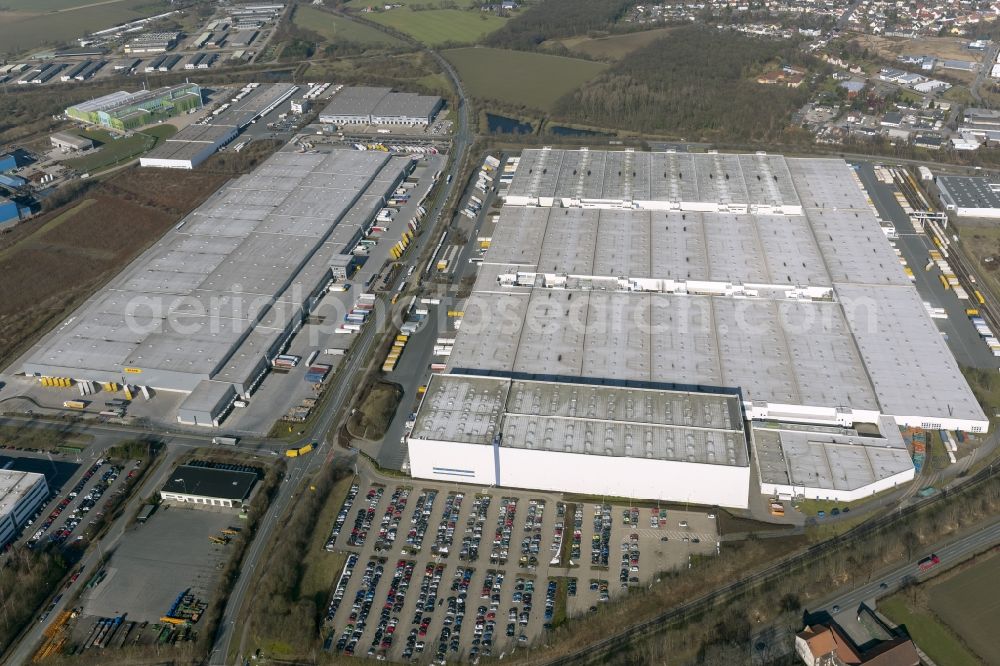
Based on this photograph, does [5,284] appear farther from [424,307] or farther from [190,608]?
[190,608]

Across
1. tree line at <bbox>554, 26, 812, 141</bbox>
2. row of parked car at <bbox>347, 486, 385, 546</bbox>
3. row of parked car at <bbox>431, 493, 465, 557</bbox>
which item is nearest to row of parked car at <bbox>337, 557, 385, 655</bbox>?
row of parked car at <bbox>347, 486, 385, 546</bbox>

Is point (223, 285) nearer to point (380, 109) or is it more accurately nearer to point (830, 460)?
point (830, 460)

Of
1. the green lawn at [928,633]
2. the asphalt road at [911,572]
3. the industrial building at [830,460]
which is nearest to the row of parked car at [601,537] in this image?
the industrial building at [830,460]

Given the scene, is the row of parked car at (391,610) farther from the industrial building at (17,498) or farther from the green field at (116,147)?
the green field at (116,147)

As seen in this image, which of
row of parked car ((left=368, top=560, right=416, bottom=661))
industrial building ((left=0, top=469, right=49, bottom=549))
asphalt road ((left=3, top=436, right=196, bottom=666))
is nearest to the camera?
row of parked car ((left=368, top=560, right=416, bottom=661))

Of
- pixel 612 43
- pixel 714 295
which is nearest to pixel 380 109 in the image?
pixel 612 43

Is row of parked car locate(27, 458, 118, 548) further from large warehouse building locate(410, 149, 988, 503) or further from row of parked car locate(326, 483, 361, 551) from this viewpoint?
large warehouse building locate(410, 149, 988, 503)
